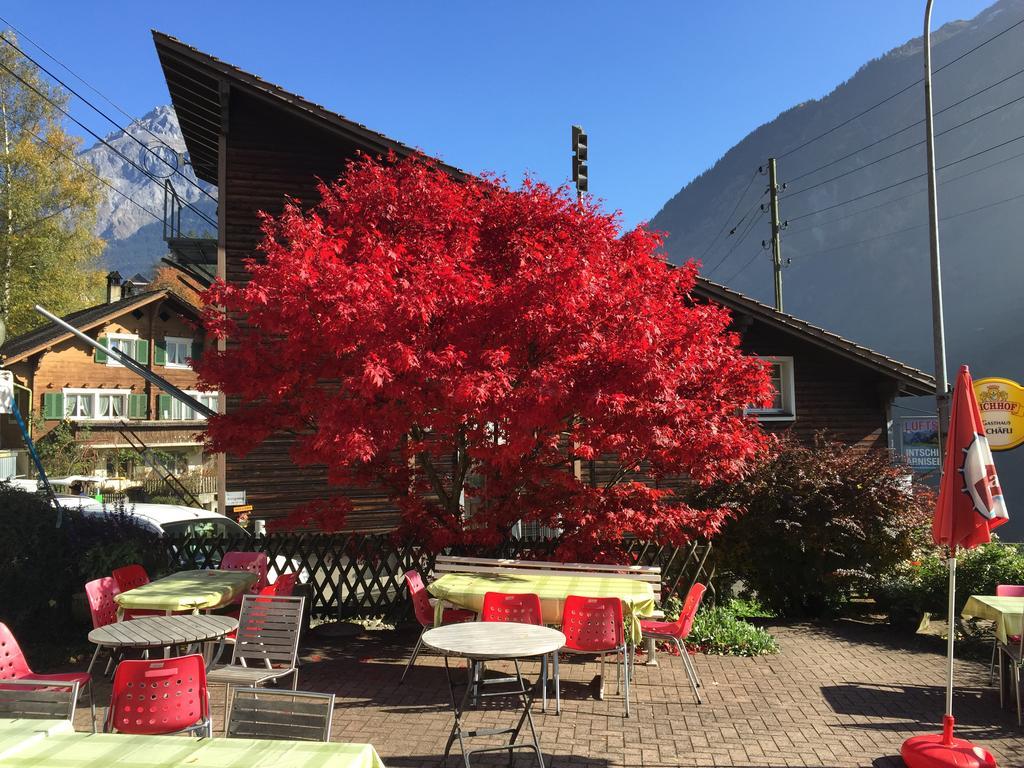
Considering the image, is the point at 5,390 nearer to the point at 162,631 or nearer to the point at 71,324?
the point at 162,631

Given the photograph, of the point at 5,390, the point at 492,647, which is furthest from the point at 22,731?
the point at 5,390

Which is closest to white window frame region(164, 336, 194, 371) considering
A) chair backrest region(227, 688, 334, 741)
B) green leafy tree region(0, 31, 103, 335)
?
green leafy tree region(0, 31, 103, 335)

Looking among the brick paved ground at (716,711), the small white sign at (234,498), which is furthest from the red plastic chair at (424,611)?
the small white sign at (234,498)

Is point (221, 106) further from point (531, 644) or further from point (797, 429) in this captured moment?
point (797, 429)

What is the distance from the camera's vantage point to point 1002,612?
7.33 m

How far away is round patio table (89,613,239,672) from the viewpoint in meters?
5.87

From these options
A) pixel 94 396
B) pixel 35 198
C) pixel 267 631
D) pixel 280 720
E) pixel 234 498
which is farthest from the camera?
pixel 94 396

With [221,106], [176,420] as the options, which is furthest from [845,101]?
[221,106]

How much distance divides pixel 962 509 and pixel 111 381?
36.0 m

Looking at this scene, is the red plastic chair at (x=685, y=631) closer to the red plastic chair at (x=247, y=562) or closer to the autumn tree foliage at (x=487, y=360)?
the autumn tree foliage at (x=487, y=360)

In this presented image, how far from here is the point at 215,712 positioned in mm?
6855

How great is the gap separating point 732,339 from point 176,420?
32.8 metres

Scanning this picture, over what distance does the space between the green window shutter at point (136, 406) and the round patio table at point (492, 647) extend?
3291 centimetres

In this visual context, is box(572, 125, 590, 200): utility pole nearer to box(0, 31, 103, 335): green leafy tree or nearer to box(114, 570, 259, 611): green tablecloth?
box(114, 570, 259, 611): green tablecloth
